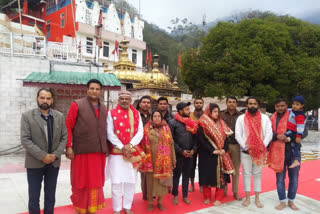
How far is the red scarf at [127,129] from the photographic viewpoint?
3.25m

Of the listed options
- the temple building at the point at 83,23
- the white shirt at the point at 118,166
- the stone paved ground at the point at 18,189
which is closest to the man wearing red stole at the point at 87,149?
the white shirt at the point at 118,166

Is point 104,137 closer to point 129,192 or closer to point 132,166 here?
point 132,166

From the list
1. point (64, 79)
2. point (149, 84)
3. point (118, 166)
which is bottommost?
point (118, 166)

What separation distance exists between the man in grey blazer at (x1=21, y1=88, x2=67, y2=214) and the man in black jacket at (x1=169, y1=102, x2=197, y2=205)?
1.62 meters

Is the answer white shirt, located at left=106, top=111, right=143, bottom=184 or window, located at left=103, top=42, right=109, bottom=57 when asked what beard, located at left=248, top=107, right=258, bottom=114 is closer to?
white shirt, located at left=106, top=111, right=143, bottom=184

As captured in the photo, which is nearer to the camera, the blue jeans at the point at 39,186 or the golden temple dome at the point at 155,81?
the blue jeans at the point at 39,186

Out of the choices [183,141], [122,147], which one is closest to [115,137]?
[122,147]

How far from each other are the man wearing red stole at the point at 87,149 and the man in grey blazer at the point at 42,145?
0.48 ft

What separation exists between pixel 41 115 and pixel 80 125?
44 cm

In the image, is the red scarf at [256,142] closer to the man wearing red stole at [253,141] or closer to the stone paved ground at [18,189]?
the man wearing red stole at [253,141]

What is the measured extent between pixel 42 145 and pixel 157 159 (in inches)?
59.0

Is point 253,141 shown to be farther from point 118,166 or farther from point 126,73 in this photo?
point 126,73

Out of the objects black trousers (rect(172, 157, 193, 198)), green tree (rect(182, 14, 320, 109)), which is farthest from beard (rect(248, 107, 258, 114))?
green tree (rect(182, 14, 320, 109))

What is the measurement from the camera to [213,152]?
3.80 meters
